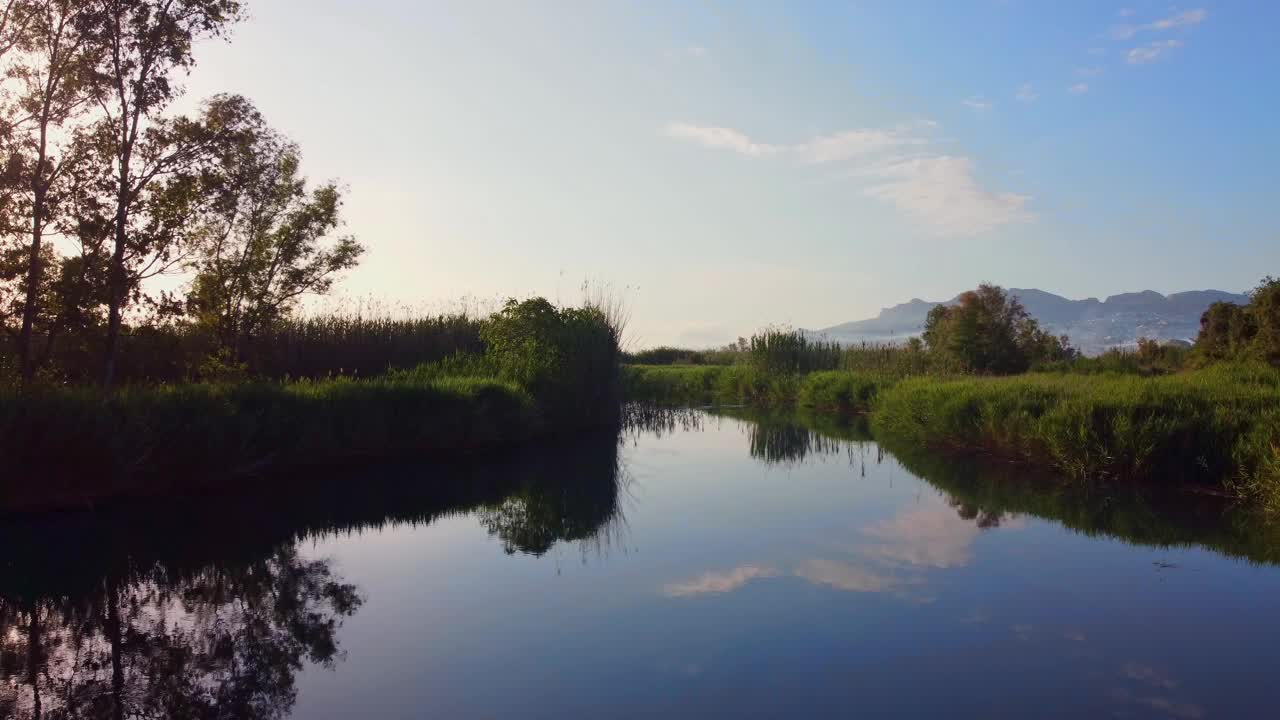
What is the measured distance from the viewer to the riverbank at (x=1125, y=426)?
915 centimetres

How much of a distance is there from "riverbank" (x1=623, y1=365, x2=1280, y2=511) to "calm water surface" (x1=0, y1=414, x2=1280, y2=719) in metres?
0.82

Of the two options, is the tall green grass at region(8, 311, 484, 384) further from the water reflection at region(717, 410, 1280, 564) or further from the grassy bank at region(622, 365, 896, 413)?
the water reflection at region(717, 410, 1280, 564)

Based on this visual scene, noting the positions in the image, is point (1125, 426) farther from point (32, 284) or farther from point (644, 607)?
point (32, 284)

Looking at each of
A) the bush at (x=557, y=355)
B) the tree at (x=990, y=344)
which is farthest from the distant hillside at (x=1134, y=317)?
the bush at (x=557, y=355)

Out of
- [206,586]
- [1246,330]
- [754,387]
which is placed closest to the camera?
[206,586]

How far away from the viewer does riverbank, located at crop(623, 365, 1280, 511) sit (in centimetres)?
915

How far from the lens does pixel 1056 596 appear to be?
19.5 feet

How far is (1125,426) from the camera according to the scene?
1002cm

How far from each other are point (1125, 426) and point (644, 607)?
24.6ft

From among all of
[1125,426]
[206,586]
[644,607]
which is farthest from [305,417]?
Result: [1125,426]

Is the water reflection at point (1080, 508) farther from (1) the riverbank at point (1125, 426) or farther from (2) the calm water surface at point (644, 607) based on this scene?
(1) the riverbank at point (1125, 426)

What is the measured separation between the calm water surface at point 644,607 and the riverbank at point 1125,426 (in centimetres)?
82

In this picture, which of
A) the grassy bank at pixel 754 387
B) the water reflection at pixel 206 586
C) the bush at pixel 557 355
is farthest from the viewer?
the grassy bank at pixel 754 387

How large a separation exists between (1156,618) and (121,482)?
30.9 ft
